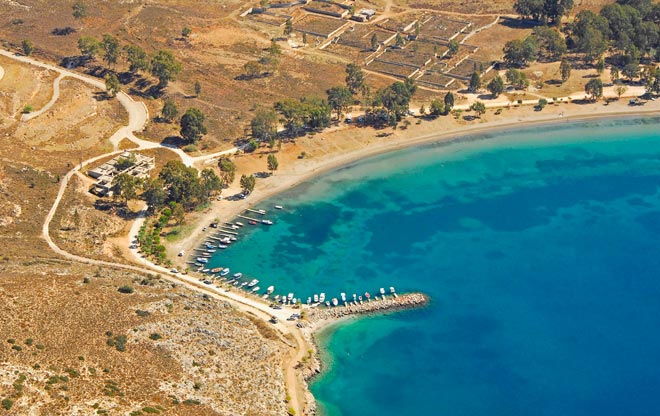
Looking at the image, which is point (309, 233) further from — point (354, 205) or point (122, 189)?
point (122, 189)

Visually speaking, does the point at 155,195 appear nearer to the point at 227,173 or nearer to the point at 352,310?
the point at 227,173

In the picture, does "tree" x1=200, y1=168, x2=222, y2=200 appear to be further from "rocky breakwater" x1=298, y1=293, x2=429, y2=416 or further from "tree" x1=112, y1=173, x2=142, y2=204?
"rocky breakwater" x1=298, y1=293, x2=429, y2=416

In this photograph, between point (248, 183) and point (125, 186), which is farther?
point (248, 183)

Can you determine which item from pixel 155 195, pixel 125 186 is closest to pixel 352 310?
pixel 155 195

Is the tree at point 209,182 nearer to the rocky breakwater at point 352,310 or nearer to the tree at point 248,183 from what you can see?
the tree at point 248,183

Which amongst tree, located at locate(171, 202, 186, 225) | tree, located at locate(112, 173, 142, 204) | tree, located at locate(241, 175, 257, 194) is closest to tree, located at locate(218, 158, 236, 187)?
tree, located at locate(241, 175, 257, 194)

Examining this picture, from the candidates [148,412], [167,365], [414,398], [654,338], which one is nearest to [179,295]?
[167,365]

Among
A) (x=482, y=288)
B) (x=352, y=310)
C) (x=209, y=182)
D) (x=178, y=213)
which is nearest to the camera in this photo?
(x=352, y=310)
